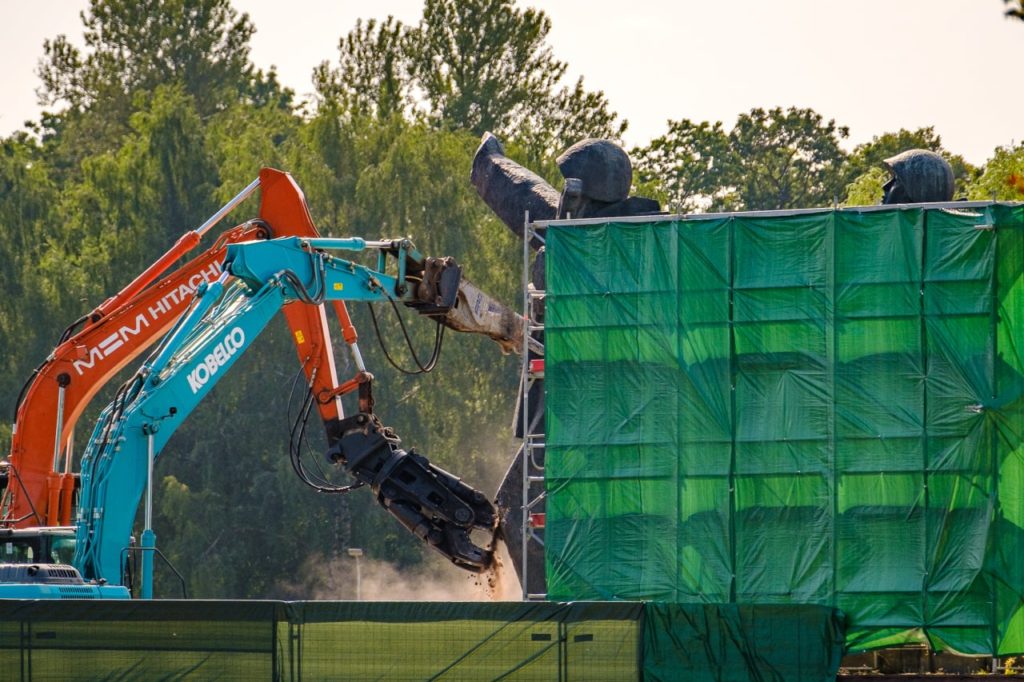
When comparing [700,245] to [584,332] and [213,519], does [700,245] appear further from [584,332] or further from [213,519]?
[213,519]

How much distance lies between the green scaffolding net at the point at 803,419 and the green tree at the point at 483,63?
31.3 metres

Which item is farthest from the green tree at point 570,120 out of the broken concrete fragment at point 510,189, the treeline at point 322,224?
the broken concrete fragment at point 510,189

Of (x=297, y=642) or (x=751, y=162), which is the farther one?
(x=751, y=162)

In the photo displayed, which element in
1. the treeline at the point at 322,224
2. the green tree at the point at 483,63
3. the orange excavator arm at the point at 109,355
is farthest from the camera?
the green tree at the point at 483,63

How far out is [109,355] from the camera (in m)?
25.0

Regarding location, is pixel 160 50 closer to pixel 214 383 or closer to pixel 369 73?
pixel 369 73

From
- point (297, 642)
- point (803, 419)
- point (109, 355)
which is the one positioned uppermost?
point (109, 355)

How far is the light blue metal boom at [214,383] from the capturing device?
21.8 meters

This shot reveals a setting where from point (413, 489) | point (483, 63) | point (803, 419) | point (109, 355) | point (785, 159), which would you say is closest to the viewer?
point (803, 419)

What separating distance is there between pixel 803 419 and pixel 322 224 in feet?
87.1

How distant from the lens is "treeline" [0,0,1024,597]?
4575 centimetres

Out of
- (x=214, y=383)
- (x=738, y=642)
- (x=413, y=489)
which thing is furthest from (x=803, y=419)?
(x=214, y=383)

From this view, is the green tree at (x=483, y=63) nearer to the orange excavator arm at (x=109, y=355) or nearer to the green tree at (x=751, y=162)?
the green tree at (x=751, y=162)

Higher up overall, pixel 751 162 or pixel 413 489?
pixel 751 162
